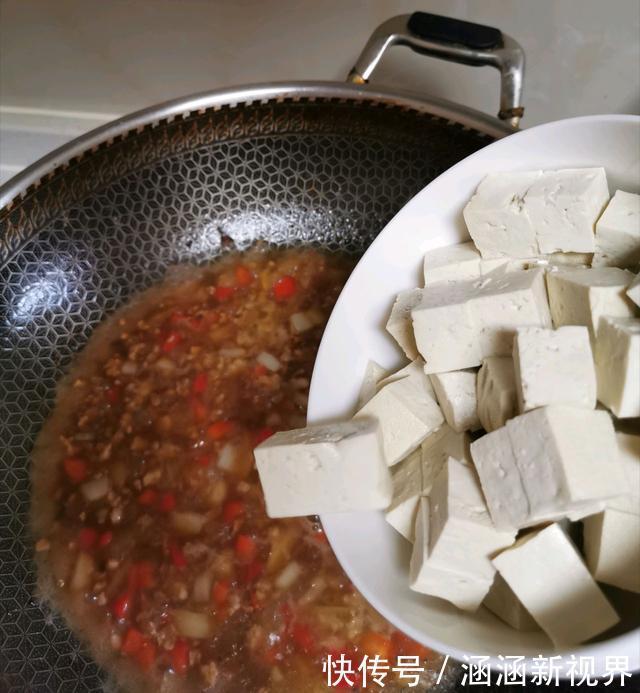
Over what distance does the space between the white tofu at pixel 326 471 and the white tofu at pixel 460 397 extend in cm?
12

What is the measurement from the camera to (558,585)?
0.82 meters

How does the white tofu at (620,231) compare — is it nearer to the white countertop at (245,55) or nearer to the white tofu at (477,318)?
the white tofu at (477,318)

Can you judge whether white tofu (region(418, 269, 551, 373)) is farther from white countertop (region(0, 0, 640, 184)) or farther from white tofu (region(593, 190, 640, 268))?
white countertop (region(0, 0, 640, 184))

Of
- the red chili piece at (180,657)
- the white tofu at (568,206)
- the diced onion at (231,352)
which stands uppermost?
the white tofu at (568,206)

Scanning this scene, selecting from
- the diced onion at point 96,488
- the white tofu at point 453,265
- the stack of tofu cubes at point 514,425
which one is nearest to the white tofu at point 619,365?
the stack of tofu cubes at point 514,425

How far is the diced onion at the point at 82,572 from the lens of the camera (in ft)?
4.04

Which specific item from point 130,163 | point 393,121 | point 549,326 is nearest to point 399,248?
point 549,326

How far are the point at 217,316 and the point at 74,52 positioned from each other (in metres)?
0.82

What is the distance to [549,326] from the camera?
93cm

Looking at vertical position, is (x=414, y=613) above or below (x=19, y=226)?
below

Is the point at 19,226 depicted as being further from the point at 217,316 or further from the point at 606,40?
the point at 606,40

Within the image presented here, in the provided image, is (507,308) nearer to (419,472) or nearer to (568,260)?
(568,260)

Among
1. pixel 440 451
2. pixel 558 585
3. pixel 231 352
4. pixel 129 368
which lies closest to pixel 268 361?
pixel 231 352

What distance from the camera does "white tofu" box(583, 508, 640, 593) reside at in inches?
31.5
